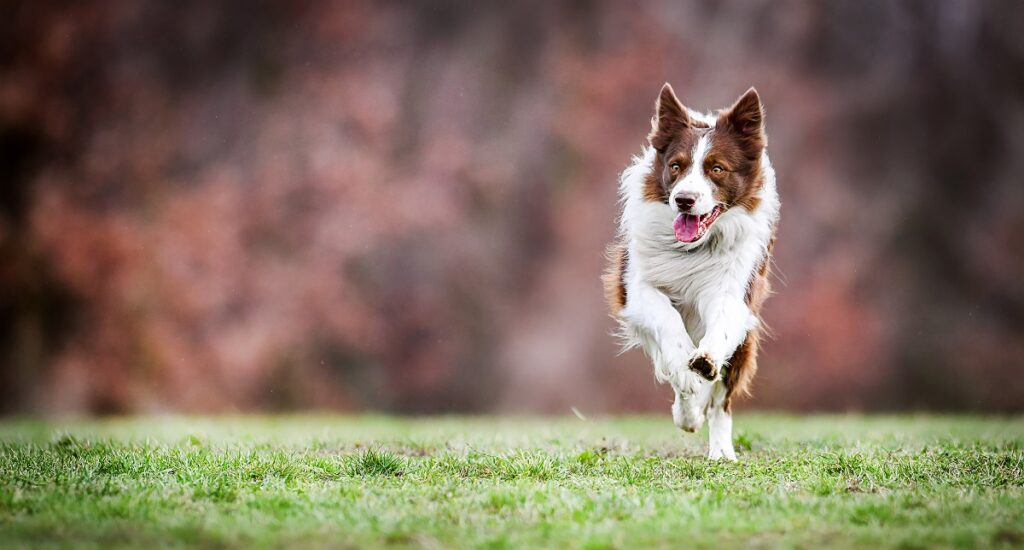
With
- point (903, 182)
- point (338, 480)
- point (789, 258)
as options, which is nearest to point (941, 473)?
point (338, 480)

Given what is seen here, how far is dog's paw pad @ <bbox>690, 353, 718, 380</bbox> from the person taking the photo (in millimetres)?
6020

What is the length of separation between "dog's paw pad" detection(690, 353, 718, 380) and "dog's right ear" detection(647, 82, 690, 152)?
5.22 feet

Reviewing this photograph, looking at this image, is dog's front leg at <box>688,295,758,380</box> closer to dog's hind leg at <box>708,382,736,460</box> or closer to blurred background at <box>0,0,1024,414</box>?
dog's hind leg at <box>708,382,736,460</box>

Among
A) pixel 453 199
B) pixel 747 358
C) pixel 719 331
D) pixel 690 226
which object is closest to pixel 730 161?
pixel 690 226

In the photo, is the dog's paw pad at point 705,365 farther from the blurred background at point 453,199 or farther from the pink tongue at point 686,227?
the blurred background at point 453,199

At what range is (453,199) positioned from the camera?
20000 mm

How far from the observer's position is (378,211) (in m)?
19.5

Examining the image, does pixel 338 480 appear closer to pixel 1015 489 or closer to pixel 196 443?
pixel 196 443

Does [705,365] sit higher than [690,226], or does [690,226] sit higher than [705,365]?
[690,226]

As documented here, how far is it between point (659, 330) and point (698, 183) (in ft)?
2.97

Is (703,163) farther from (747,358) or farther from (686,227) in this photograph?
(747,358)

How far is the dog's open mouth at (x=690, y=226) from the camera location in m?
6.58

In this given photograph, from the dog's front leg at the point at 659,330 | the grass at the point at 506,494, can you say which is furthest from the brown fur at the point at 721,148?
the grass at the point at 506,494

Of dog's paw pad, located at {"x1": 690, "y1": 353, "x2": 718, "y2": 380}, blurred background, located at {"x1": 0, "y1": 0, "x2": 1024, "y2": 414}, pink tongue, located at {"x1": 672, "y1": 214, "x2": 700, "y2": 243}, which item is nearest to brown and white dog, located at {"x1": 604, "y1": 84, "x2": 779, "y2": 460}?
pink tongue, located at {"x1": 672, "y1": 214, "x2": 700, "y2": 243}
